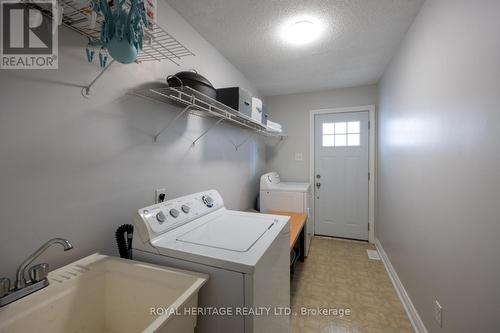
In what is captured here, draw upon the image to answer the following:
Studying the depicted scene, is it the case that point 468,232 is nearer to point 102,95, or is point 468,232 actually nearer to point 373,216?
point 102,95

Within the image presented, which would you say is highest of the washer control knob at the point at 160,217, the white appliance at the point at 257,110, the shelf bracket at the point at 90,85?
the white appliance at the point at 257,110

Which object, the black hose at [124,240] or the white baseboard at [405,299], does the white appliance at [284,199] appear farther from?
the black hose at [124,240]

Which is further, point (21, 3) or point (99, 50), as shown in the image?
point (99, 50)

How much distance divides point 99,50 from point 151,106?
15.1 inches

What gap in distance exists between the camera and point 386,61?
2.38 meters

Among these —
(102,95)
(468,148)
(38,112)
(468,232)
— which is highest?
(102,95)

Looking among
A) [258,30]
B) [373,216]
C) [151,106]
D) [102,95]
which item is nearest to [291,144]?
[373,216]

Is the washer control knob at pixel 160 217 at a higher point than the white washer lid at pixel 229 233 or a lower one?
higher

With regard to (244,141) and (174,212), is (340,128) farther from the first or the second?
(174,212)

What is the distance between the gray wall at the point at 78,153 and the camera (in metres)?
0.77

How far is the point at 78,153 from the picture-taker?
0.96 metres

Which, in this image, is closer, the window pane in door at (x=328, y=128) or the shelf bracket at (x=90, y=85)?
the shelf bracket at (x=90, y=85)

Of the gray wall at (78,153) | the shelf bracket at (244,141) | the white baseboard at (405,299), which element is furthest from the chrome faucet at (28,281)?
the white baseboard at (405,299)

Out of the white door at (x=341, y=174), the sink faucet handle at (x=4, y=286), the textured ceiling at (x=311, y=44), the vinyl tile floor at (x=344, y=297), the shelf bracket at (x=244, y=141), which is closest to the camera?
the sink faucet handle at (x=4, y=286)
